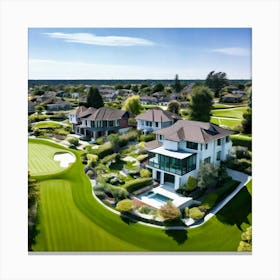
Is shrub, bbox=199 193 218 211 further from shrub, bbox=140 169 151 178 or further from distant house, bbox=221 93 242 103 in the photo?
distant house, bbox=221 93 242 103

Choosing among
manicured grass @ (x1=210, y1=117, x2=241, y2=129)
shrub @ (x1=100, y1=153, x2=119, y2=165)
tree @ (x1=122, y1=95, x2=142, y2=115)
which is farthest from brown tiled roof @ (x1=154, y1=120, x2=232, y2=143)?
tree @ (x1=122, y1=95, x2=142, y2=115)

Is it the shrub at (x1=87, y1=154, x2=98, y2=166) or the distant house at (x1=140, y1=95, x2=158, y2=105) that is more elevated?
the distant house at (x1=140, y1=95, x2=158, y2=105)

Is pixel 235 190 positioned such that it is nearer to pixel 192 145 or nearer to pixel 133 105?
pixel 192 145
